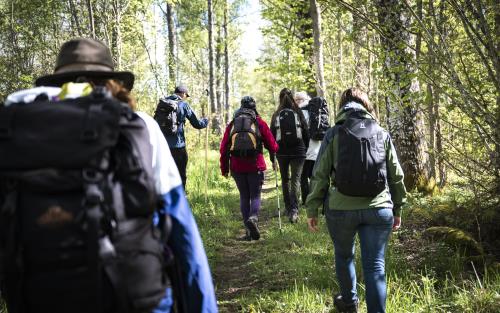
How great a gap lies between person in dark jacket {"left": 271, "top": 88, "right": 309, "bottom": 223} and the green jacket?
11.6ft

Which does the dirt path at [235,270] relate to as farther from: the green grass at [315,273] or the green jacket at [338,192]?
the green jacket at [338,192]

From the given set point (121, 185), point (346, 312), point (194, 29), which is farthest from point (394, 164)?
point (194, 29)

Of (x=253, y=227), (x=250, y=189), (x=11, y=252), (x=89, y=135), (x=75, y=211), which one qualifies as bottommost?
(x=253, y=227)

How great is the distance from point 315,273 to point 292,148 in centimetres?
295

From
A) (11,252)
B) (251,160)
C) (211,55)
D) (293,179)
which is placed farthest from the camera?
(211,55)

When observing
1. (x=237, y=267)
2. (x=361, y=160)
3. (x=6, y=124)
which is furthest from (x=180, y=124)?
(x=6, y=124)

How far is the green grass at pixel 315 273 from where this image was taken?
12.8 feet

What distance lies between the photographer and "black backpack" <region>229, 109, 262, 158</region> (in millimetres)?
6445

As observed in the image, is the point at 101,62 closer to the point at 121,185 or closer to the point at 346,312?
the point at 121,185

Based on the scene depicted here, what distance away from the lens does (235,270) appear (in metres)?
5.48

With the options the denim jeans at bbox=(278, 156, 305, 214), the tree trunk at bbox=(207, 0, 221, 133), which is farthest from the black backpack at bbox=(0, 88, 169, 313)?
the tree trunk at bbox=(207, 0, 221, 133)

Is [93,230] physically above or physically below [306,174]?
above

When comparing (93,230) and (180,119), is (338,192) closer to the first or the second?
(93,230)

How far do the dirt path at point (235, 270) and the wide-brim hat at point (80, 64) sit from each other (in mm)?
2942
